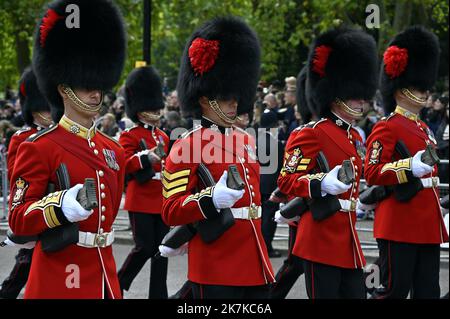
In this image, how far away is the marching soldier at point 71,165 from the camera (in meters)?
4.36

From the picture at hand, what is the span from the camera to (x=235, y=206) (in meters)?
5.13

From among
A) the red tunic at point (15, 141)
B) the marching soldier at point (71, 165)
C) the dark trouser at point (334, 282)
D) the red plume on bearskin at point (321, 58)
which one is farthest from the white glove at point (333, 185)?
the red tunic at point (15, 141)

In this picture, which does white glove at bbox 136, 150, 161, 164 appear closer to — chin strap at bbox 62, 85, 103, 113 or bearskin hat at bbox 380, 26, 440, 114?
bearskin hat at bbox 380, 26, 440, 114

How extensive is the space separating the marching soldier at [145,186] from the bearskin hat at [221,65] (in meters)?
2.30

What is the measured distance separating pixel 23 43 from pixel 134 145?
13938 millimetres

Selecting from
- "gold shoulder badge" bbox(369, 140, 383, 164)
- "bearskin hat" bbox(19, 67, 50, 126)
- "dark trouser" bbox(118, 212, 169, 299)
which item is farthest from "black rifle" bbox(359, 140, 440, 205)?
"bearskin hat" bbox(19, 67, 50, 126)

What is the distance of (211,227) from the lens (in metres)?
5.03

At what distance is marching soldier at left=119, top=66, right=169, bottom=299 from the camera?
7621 millimetres

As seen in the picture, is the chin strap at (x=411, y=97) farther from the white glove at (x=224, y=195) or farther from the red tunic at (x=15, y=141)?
the red tunic at (x=15, y=141)

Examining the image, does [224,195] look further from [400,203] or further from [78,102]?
[400,203]

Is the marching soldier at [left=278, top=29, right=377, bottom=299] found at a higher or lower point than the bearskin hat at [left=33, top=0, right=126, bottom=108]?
lower

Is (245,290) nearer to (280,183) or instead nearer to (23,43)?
(280,183)

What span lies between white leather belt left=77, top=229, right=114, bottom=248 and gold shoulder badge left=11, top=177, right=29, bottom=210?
0.31 metres

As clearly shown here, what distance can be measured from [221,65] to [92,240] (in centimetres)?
140
